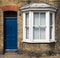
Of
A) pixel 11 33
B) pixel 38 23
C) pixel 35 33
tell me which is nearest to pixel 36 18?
pixel 38 23

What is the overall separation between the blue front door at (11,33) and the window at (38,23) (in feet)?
2.67

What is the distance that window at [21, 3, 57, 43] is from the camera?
16.1m

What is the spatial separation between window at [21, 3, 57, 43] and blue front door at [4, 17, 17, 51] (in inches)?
32.1

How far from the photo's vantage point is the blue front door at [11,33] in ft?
55.7

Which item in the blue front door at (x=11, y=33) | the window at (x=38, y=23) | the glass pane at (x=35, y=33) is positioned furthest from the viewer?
the blue front door at (x=11, y=33)

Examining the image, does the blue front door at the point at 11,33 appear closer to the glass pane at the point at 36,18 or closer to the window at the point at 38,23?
the window at the point at 38,23

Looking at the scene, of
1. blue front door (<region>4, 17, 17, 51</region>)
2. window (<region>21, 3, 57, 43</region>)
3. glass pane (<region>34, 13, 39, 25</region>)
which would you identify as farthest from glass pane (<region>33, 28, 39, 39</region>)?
blue front door (<region>4, 17, 17, 51</region>)

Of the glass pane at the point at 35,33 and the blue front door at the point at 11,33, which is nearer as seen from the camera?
the glass pane at the point at 35,33

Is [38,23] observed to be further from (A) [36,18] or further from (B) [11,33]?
(B) [11,33]

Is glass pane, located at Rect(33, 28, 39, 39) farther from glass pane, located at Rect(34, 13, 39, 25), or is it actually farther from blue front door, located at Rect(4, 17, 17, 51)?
blue front door, located at Rect(4, 17, 17, 51)

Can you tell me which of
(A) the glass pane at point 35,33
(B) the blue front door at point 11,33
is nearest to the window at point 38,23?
(A) the glass pane at point 35,33

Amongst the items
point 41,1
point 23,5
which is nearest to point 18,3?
point 23,5

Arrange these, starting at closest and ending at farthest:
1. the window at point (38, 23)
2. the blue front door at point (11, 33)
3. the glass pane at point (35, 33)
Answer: the window at point (38, 23) → the glass pane at point (35, 33) → the blue front door at point (11, 33)

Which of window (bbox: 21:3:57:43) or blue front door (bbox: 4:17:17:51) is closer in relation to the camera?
window (bbox: 21:3:57:43)
